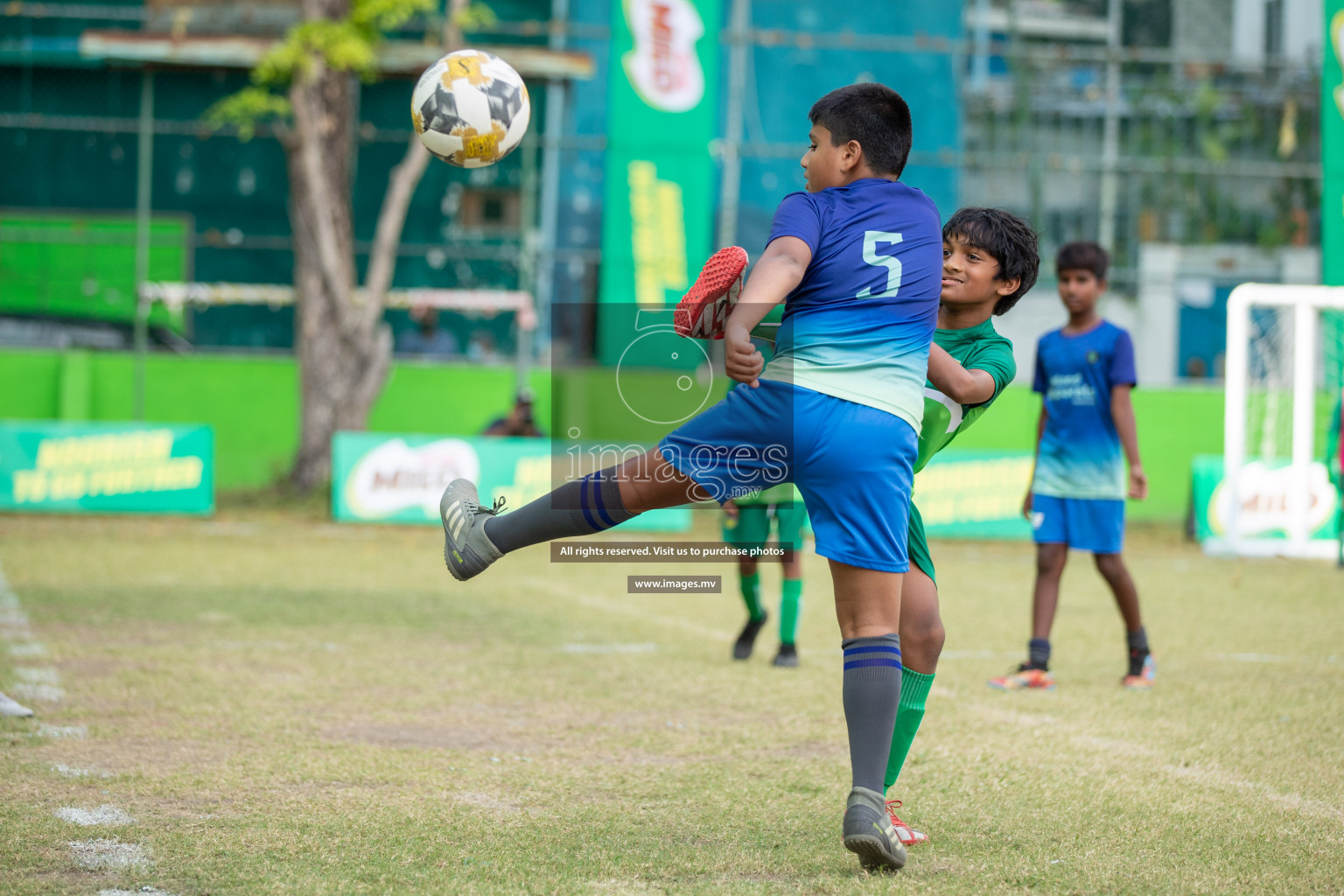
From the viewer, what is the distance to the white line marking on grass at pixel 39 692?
17.9 feet

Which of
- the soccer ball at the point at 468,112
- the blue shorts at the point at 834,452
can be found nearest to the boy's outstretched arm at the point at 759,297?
the blue shorts at the point at 834,452

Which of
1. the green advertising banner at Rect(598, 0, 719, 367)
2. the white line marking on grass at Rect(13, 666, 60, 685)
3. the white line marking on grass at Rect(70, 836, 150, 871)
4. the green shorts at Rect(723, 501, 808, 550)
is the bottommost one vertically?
the white line marking on grass at Rect(13, 666, 60, 685)

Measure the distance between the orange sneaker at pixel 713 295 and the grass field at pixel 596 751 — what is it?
1.45 m

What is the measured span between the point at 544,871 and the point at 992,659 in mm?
4342

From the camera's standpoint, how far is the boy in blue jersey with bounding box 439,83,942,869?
3412 millimetres

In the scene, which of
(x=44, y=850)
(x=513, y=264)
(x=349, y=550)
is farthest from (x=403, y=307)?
(x=44, y=850)

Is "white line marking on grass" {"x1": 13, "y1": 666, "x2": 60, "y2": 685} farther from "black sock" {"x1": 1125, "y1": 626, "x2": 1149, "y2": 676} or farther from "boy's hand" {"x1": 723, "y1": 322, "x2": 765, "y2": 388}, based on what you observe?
"black sock" {"x1": 1125, "y1": 626, "x2": 1149, "y2": 676}

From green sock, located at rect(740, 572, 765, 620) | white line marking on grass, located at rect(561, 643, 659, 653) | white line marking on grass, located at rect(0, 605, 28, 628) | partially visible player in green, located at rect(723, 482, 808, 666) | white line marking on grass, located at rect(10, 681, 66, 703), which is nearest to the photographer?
white line marking on grass, located at rect(10, 681, 66, 703)

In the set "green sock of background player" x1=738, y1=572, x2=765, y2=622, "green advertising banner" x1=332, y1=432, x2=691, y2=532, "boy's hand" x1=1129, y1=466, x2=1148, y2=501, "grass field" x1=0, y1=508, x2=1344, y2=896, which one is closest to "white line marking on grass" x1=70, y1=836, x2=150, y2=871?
"grass field" x1=0, y1=508, x2=1344, y2=896

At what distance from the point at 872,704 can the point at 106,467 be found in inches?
455

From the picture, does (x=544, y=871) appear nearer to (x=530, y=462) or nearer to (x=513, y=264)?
(x=530, y=462)

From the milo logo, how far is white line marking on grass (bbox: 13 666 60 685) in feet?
39.4

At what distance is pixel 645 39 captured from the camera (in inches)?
638

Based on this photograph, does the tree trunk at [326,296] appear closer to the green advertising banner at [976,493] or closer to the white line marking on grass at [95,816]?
the green advertising banner at [976,493]
